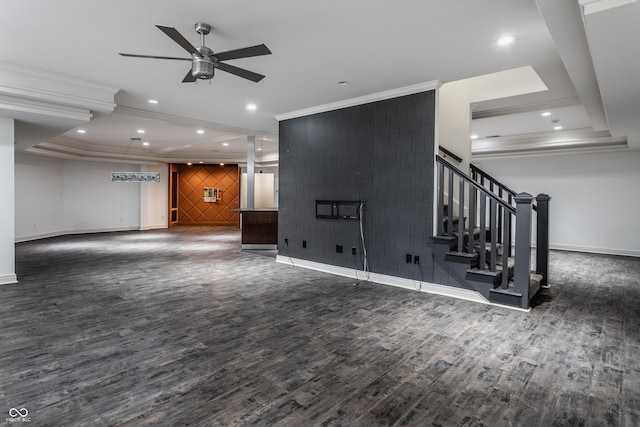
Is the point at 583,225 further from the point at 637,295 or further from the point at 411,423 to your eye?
the point at 411,423

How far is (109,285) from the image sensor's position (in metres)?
4.81

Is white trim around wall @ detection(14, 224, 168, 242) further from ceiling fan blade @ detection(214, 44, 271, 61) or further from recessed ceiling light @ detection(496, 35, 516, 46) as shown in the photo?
recessed ceiling light @ detection(496, 35, 516, 46)

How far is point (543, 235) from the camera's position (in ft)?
15.6

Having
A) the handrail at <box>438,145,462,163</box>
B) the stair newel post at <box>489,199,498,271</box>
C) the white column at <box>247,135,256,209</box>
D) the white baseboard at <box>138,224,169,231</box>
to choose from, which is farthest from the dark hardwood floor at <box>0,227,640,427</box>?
the white baseboard at <box>138,224,169,231</box>

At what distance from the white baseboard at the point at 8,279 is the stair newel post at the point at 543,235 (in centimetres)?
752

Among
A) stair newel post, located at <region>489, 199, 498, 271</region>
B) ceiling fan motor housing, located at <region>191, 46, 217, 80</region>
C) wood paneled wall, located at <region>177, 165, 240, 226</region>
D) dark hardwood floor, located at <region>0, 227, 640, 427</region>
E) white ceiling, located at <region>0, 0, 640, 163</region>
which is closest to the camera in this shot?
dark hardwood floor, located at <region>0, 227, 640, 427</region>

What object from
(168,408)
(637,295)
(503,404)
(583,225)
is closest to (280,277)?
(168,408)

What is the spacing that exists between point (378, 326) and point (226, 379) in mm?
1577

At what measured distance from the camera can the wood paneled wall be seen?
14.8 metres

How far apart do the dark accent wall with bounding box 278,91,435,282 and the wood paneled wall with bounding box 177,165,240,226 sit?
9.02 meters

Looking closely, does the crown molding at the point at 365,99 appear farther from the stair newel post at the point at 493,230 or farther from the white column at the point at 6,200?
the white column at the point at 6,200

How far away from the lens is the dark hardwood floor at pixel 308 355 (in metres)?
2.00

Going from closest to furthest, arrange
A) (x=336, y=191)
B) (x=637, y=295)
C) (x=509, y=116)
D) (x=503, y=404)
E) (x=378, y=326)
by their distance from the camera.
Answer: (x=503, y=404), (x=378, y=326), (x=637, y=295), (x=336, y=191), (x=509, y=116)

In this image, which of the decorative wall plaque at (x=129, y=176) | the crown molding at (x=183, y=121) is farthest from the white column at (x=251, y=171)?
the decorative wall plaque at (x=129, y=176)
